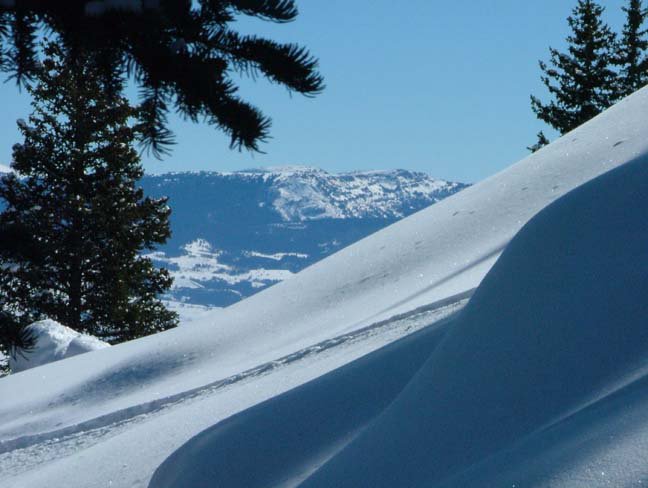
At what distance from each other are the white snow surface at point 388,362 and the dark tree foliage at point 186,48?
4.05ft

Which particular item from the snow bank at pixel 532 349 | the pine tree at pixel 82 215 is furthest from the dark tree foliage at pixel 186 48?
the pine tree at pixel 82 215

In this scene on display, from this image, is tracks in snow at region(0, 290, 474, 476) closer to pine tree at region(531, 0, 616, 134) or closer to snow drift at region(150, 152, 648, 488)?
snow drift at region(150, 152, 648, 488)

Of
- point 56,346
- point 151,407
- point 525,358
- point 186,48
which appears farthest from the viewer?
point 56,346

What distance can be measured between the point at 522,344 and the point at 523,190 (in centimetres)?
505

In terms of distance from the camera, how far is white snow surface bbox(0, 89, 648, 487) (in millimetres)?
2623

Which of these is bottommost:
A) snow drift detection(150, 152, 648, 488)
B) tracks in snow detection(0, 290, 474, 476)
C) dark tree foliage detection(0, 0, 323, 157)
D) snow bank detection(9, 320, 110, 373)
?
snow drift detection(150, 152, 648, 488)

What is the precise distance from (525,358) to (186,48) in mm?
1564

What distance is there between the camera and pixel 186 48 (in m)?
2.14

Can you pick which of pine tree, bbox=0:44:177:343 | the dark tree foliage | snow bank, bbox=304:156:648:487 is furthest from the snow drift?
pine tree, bbox=0:44:177:343

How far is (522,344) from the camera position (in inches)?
110

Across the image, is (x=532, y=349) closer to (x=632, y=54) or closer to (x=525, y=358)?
(x=525, y=358)

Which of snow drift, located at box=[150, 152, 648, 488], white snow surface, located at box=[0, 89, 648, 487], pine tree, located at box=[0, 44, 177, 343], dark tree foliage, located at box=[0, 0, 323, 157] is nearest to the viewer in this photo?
dark tree foliage, located at box=[0, 0, 323, 157]

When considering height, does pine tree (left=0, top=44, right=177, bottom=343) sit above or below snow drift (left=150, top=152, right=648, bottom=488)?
above

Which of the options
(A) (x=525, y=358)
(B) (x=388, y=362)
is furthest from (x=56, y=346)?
(A) (x=525, y=358)
